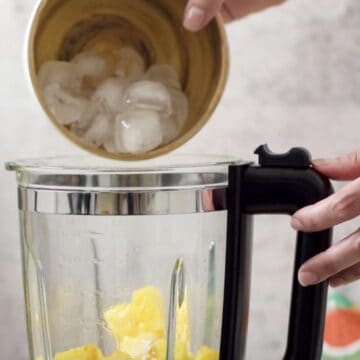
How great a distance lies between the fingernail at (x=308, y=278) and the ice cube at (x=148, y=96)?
0.20m

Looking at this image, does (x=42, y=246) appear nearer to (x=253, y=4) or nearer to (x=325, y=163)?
(x=325, y=163)

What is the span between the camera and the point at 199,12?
2.04 ft

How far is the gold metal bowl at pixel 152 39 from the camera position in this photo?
0.65 metres

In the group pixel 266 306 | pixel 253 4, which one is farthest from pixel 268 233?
pixel 253 4

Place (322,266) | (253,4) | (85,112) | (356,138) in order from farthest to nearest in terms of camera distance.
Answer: (356,138), (253,4), (85,112), (322,266)

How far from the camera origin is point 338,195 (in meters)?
0.58

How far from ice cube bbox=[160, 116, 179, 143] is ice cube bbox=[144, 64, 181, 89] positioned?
4 cm

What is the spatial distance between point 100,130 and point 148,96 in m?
0.06

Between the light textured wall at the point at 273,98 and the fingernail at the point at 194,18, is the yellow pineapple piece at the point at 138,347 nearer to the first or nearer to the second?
the fingernail at the point at 194,18

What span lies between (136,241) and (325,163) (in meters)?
0.17

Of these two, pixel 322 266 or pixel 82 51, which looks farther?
pixel 82 51

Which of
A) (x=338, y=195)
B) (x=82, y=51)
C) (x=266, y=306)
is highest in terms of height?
(x=82, y=51)

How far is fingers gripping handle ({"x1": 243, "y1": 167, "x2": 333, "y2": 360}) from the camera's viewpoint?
584 millimetres

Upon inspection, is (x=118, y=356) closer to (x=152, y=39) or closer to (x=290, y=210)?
(x=290, y=210)
